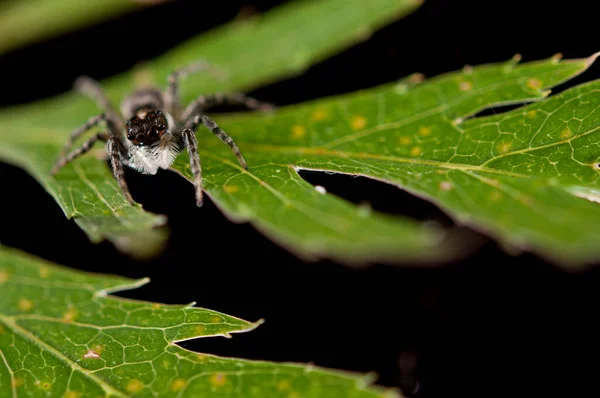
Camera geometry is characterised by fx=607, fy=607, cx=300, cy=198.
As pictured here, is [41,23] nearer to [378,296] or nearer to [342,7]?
[342,7]

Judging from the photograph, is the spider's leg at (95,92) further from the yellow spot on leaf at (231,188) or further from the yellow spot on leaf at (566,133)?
the yellow spot on leaf at (566,133)

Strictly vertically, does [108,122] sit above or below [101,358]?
above

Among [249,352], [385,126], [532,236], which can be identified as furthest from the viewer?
[385,126]

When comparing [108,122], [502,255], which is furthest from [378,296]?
[108,122]

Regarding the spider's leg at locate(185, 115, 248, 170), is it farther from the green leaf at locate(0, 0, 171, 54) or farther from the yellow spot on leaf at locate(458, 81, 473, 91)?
the green leaf at locate(0, 0, 171, 54)

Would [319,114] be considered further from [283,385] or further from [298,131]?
[283,385]

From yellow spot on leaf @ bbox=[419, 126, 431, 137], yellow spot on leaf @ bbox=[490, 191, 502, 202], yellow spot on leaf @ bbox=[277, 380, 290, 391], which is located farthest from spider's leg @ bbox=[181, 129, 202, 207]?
yellow spot on leaf @ bbox=[490, 191, 502, 202]

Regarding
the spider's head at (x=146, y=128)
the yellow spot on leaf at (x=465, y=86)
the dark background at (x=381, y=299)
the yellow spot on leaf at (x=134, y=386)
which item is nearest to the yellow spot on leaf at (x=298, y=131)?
the dark background at (x=381, y=299)
